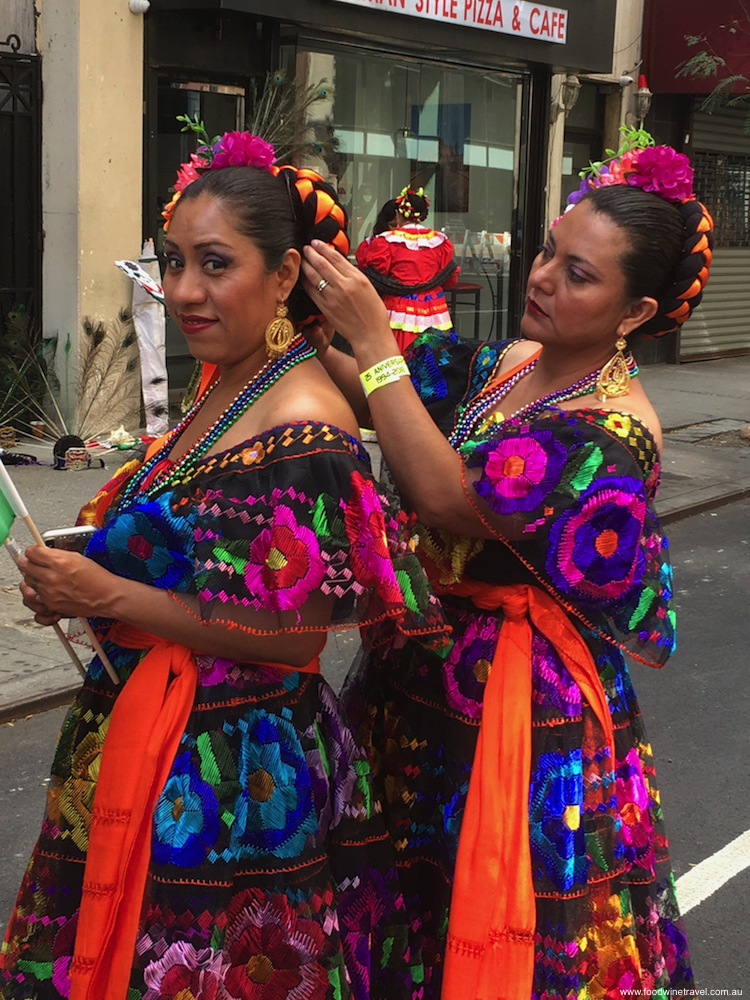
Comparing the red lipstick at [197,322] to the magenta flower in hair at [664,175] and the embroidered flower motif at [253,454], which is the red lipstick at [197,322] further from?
the magenta flower in hair at [664,175]

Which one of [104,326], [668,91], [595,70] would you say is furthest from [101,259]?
[668,91]

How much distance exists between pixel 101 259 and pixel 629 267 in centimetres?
797

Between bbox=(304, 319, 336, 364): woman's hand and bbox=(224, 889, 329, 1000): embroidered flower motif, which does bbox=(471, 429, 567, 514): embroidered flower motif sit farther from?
bbox=(224, 889, 329, 1000): embroidered flower motif

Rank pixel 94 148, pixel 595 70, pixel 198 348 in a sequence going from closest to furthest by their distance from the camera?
1. pixel 198 348
2. pixel 94 148
3. pixel 595 70

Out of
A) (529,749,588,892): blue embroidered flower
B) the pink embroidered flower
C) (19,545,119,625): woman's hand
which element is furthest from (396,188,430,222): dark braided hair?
(19,545,119,625): woman's hand

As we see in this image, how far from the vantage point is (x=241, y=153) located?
2.28 metres

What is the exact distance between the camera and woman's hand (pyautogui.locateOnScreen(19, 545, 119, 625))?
2.12m

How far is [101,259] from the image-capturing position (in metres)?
9.78

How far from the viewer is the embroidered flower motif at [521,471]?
227 centimetres

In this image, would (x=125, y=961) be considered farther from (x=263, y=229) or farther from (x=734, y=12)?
(x=734, y=12)

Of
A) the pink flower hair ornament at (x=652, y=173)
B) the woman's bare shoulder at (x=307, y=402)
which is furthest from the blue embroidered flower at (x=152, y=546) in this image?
the pink flower hair ornament at (x=652, y=173)

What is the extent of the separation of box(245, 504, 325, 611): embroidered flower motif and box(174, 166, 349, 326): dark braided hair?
482 mm

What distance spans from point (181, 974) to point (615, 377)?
4.52 feet

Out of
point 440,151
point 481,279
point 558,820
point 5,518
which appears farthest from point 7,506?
point 481,279
